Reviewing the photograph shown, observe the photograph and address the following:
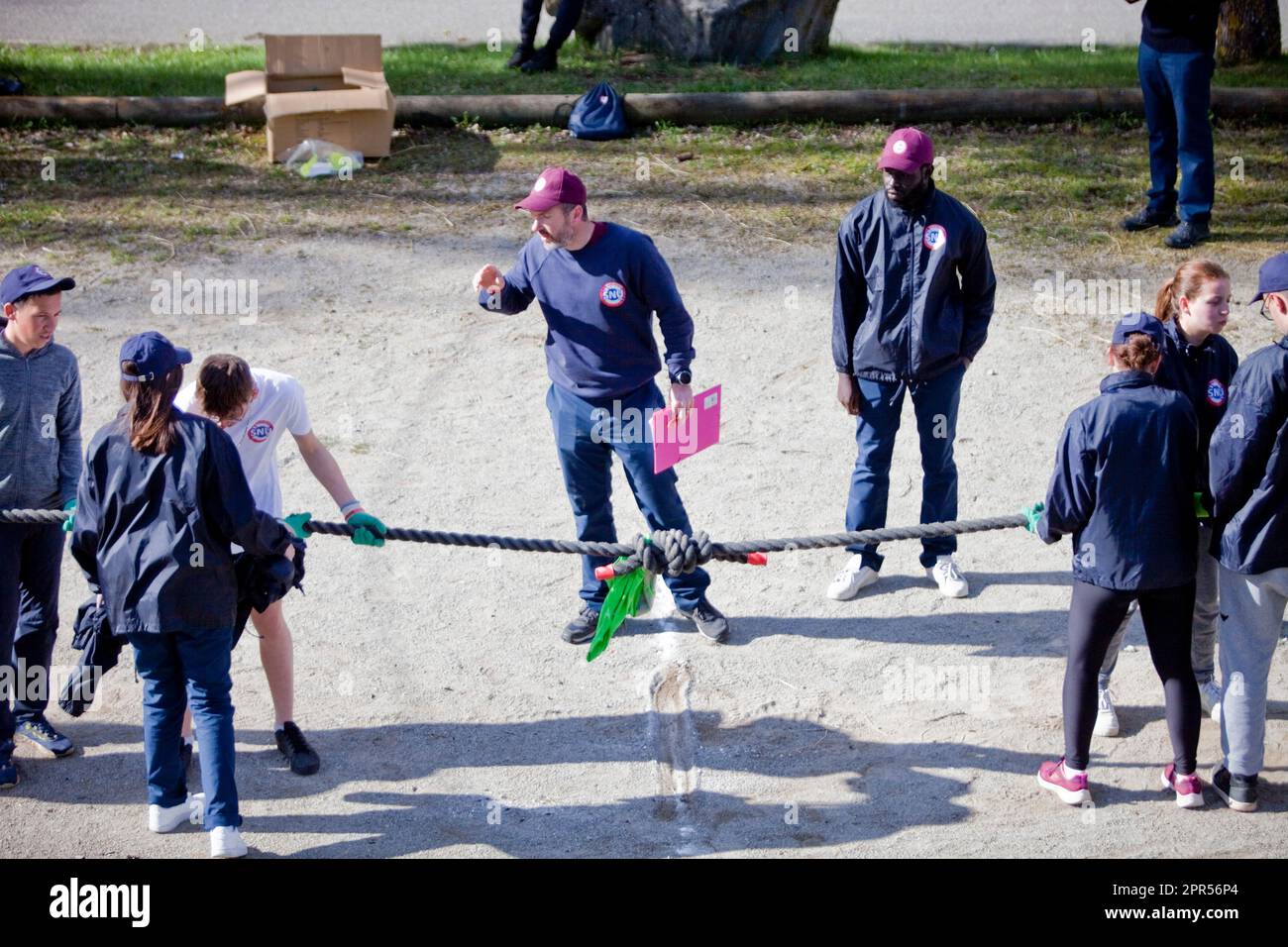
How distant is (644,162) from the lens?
11.7 meters

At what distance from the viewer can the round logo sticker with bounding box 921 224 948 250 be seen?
6.29m

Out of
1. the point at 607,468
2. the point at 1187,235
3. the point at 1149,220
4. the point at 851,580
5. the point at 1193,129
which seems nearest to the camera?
the point at 607,468

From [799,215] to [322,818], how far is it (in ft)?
22.0

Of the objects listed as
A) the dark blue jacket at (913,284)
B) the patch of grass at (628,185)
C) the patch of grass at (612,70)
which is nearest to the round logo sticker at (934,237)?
the dark blue jacket at (913,284)

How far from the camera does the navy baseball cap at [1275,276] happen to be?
4.91 metres

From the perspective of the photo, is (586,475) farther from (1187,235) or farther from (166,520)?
(1187,235)

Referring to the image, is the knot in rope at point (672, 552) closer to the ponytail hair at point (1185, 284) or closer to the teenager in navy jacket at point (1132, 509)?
the teenager in navy jacket at point (1132, 509)

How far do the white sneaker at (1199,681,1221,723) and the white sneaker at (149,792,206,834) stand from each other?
398 cm

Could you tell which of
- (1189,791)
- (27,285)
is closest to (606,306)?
(27,285)

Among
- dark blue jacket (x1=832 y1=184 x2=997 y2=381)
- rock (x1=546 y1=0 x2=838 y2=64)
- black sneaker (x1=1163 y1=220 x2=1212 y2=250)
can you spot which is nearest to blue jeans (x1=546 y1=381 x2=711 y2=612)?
dark blue jacket (x1=832 y1=184 x2=997 y2=381)

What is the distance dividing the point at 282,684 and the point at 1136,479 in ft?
10.6

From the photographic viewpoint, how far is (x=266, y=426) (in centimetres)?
530

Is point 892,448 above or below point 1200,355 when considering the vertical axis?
below

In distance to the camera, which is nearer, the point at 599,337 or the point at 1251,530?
the point at 1251,530
